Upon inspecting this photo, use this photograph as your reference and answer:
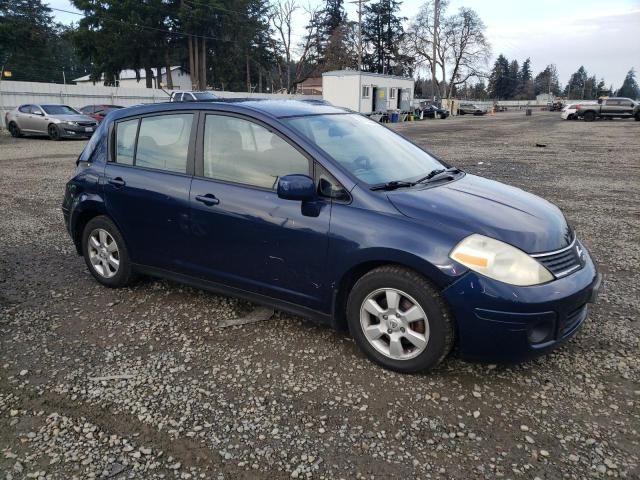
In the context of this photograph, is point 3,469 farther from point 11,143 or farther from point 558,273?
point 11,143

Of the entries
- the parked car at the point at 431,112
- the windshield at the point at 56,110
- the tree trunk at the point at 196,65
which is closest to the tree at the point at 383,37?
the parked car at the point at 431,112

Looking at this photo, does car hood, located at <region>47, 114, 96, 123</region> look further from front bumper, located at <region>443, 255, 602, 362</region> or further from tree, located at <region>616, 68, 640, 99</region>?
tree, located at <region>616, 68, 640, 99</region>

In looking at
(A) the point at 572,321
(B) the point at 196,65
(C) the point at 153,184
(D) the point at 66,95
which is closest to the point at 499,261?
(A) the point at 572,321

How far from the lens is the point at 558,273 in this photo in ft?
9.86

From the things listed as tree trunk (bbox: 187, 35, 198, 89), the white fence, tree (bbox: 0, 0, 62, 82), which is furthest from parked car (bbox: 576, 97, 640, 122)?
tree (bbox: 0, 0, 62, 82)

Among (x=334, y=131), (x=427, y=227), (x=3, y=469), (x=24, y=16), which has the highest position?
(x=24, y=16)

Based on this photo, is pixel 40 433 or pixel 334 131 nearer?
pixel 40 433

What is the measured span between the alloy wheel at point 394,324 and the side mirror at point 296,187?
30.3 inches

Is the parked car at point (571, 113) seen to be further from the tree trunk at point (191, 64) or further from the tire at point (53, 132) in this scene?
the tire at point (53, 132)

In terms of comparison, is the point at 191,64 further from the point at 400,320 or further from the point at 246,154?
the point at 400,320

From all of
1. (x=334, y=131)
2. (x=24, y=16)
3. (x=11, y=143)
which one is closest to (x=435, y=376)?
(x=334, y=131)

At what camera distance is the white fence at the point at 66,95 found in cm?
2614

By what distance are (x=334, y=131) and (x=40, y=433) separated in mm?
2746

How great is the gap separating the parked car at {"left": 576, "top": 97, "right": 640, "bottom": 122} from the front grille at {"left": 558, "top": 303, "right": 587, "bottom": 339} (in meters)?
40.8
